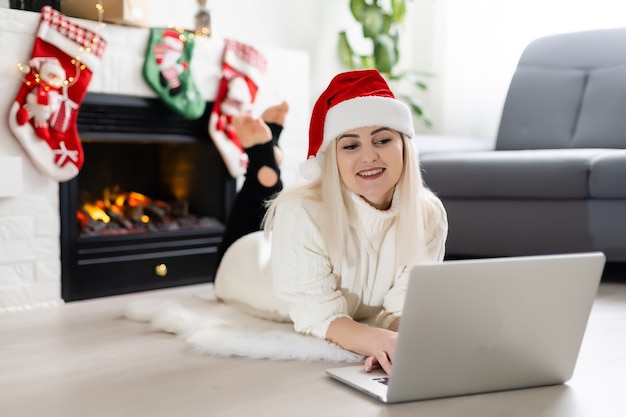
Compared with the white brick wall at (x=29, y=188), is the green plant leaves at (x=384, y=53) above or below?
above

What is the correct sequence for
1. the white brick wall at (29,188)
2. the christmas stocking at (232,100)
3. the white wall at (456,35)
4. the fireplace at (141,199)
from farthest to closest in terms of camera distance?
the white wall at (456,35) → the christmas stocking at (232,100) → the fireplace at (141,199) → the white brick wall at (29,188)

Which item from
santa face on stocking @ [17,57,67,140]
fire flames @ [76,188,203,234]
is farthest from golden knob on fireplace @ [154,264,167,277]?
santa face on stocking @ [17,57,67,140]

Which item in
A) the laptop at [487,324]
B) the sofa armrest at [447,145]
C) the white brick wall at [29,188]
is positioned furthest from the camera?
the sofa armrest at [447,145]

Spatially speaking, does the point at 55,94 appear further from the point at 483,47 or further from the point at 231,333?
the point at 483,47

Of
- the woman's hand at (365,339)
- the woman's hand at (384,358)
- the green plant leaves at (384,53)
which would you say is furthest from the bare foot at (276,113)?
the green plant leaves at (384,53)

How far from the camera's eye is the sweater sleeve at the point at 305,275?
1.81 m

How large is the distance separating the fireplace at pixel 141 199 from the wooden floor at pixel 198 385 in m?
0.64

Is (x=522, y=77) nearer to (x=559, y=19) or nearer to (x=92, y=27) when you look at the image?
(x=559, y=19)

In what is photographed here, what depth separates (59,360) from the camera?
70.2 inches

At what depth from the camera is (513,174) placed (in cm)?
297

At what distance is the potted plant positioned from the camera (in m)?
4.05

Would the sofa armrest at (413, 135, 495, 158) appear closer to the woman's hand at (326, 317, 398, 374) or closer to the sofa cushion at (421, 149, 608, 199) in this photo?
the sofa cushion at (421, 149, 608, 199)

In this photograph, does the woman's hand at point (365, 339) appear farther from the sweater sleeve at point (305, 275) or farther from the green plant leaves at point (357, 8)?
the green plant leaves at point (357, 8)

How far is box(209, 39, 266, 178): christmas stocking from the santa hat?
124 cm
